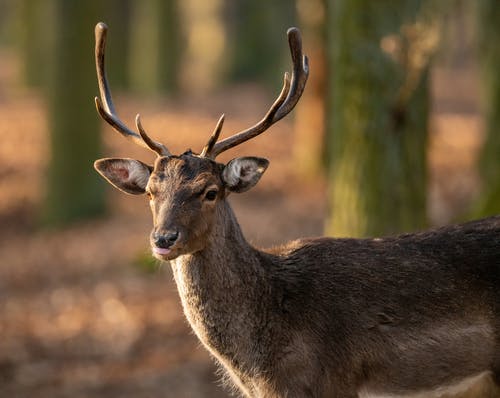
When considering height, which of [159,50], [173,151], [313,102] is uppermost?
[159,50]

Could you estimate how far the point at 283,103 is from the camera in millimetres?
6363

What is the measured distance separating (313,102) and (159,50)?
11472 mm

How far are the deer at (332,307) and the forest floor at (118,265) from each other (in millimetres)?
1503

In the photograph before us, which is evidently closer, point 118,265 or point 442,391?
point 442,391

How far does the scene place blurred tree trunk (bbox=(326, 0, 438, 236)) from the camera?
8.30 metres

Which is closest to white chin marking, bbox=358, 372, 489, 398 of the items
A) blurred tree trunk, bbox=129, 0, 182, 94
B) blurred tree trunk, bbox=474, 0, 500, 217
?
blurred tree trunk, bbox=474, 0, 500, 217

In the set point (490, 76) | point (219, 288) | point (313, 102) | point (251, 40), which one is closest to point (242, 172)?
point (219, 288)

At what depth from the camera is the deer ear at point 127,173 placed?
20.4ft

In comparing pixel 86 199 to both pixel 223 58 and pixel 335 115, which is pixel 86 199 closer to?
pixel 335 115

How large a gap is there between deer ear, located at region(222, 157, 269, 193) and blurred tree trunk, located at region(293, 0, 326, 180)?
9.60 m

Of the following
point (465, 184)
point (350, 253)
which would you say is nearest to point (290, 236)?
point (465, 184)

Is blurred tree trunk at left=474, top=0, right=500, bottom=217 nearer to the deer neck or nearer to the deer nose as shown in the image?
the deer neck

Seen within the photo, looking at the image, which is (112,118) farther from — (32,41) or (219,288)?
(32,41)

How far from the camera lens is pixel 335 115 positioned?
28.3 ft
